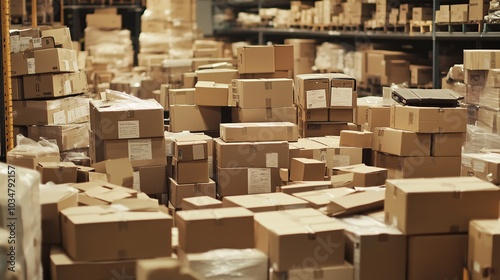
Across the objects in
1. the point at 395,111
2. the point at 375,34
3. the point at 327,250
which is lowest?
the point at 327,250

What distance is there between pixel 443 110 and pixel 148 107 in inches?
88.5

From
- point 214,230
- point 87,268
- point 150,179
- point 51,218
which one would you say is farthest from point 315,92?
point 87,268

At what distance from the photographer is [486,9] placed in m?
8.04

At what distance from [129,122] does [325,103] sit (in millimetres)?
2047

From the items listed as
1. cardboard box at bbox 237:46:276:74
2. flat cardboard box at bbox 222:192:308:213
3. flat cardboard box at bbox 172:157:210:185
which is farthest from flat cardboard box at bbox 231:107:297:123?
flat cardboard box at bbox 222:192:308:213

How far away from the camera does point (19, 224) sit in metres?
3.53

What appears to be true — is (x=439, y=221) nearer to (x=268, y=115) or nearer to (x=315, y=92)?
(x=268, y=115)

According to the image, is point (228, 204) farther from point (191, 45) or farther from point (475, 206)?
point (191, 45)

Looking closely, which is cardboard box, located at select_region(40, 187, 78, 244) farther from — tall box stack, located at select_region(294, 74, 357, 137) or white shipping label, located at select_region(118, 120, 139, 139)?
tall box stack, located at select_region(294, 74, 357, 137)

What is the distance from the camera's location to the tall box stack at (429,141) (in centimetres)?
596

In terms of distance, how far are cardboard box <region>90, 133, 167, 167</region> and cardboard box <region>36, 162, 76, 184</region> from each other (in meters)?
0.45

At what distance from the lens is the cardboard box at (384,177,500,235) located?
4.16 m

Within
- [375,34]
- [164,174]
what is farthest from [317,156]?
[375,34]

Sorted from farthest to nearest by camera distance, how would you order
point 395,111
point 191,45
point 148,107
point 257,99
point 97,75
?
point 191,45, point 97,75, point 257,99, point 395,111, point 148,107
